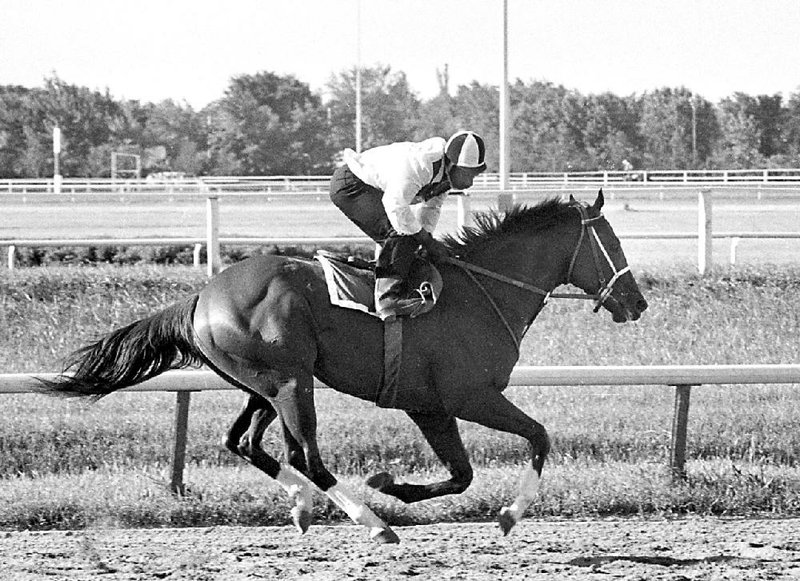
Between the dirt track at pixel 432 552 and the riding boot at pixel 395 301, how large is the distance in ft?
3.64

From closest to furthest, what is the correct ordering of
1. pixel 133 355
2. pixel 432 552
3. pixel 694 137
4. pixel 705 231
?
1. pixel 432 552
2. pixel 133 355
3. pixel 705 231
4. pixel 694 137

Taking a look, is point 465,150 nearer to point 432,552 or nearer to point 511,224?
point 511,224

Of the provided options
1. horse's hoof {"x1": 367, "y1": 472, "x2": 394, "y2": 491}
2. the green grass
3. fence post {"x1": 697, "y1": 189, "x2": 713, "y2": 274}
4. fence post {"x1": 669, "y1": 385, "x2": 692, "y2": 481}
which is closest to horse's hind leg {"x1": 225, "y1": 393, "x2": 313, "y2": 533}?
horse's hoof {"x1": 367, "y1": 472, "x2": 394, "y2": 491}

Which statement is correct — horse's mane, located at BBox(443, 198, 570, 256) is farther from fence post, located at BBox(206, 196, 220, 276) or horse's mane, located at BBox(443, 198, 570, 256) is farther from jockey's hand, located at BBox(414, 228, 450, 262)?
fence post, located at BBox(206, 196, 220, 276)

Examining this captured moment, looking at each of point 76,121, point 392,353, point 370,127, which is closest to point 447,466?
point 392,353

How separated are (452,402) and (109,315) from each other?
6.58 m

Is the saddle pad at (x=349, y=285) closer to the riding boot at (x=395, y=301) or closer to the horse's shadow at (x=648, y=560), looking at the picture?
the riding boot at (x=395, y=301)

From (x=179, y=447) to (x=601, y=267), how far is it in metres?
Answer: 2.60

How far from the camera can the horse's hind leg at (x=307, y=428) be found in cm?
614

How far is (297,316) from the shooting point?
6.16 metres

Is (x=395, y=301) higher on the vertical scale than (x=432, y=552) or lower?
higher

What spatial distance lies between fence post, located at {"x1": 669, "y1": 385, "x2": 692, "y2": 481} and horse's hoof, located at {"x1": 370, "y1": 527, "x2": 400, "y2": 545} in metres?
2.06

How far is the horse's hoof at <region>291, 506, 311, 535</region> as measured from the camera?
6.21m

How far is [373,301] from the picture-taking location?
20.4ft
